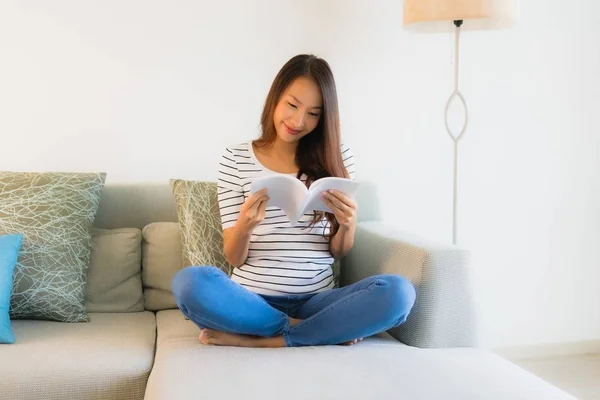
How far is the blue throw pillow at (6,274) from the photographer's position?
82.0 inches

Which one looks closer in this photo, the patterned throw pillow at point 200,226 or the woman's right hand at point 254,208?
the woman's right hand at point 254,208

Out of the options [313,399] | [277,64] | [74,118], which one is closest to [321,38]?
[277,64]

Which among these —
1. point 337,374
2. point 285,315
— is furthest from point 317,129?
point 337,374

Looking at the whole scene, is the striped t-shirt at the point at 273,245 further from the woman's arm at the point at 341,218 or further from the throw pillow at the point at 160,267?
the throw pillow at the point at 160,267

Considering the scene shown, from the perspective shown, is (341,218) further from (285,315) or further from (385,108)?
(385,108)

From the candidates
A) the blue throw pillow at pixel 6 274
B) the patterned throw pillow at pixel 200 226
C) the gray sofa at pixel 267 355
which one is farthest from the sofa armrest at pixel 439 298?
the blue throw pillow at pixel 6 274

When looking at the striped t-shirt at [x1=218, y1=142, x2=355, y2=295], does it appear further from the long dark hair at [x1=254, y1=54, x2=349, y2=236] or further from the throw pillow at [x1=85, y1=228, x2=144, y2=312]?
the throw pillow at [x1=85, y1=228, x2=144, y2=312]

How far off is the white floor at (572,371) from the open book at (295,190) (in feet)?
4.88

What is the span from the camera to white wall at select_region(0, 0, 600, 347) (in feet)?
9.21

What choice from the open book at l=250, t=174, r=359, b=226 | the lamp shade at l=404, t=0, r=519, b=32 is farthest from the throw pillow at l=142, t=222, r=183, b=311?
the lamp shade at l=404, t=0, r=519, b=32

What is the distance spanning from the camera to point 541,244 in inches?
135

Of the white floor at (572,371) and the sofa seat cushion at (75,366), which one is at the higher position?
the sofa seat cushion at (75,366)

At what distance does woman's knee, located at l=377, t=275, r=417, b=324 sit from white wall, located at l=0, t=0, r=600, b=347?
44.2 inches

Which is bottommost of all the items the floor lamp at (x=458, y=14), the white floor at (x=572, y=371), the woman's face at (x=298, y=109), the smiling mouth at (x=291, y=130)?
the white floor at (x=572, y=371)
